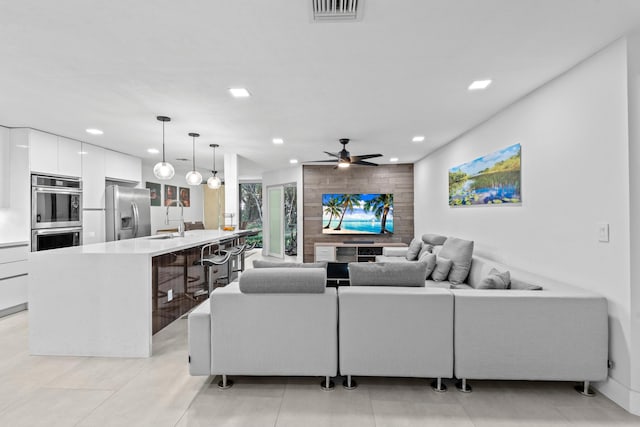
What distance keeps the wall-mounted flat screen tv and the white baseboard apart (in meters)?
5.49

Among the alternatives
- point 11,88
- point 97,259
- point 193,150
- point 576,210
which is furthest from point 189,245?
point 576,210

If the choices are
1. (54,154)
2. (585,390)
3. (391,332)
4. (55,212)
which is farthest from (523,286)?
(54,154)

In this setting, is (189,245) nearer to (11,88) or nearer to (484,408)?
(11,88)

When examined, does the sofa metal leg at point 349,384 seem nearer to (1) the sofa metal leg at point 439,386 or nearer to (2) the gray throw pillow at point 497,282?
(1) the sofa metal leg at point 439,386

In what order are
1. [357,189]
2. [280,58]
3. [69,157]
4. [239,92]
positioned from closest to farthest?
[280,58], [239,92], [69,157], [357,189]

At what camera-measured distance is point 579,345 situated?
84.5 inches

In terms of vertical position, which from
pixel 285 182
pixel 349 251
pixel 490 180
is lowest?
pixel 349 251

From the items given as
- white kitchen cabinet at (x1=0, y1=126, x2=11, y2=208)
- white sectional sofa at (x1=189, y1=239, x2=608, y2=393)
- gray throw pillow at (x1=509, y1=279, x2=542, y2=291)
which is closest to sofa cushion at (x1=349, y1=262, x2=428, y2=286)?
white sectional sofa at (x1=189, y1=239, x2=608, y2=393)

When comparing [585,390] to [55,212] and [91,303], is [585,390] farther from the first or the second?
[55,212]

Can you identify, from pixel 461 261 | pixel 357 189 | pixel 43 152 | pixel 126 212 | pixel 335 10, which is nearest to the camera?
pixel 335 10

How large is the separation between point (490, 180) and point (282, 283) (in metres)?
2.86

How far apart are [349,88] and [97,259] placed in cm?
267

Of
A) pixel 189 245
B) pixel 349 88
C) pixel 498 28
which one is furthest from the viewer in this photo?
pixel 189 245

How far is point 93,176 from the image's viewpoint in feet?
17.6
